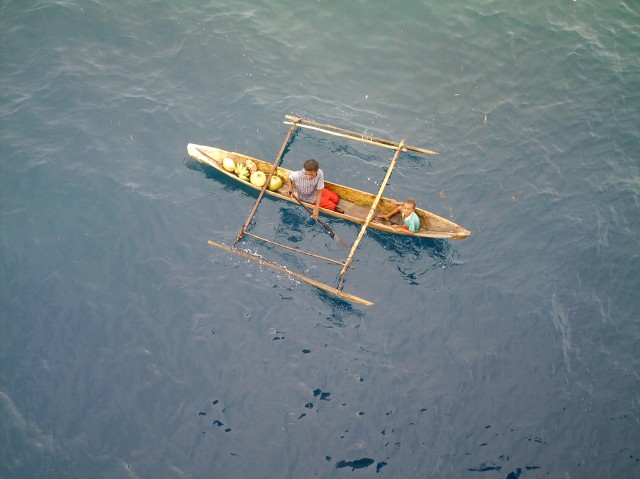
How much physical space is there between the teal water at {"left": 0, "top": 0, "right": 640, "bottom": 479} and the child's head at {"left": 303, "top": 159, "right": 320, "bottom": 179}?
1.96m

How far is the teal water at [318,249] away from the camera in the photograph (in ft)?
38.2

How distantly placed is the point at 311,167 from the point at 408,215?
10.6 ft

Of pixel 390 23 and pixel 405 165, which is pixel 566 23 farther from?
pixel 405 165

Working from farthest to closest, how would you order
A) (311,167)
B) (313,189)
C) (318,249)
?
(318,249) → (313,189) → (311,167)

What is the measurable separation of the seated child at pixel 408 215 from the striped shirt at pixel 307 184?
2.19 metres

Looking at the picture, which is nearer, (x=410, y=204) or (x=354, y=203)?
(x=410, y=204)

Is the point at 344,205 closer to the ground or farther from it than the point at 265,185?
closer to the ground

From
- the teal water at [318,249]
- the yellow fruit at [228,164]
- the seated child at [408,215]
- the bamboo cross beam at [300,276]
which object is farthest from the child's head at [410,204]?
the yellow fruit at [228,164]

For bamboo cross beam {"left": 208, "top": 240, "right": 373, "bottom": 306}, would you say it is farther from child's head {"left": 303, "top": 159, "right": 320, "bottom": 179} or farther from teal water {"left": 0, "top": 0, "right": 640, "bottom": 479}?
child's head {"left": 303, "top": 159, "right": 320, "bottom": 179}

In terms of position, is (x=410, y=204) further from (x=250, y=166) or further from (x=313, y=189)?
(x=250, y=166)

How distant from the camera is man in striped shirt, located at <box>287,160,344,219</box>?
1345 cm

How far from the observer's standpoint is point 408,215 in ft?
44.5

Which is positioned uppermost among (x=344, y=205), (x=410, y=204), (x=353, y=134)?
(x=353, y=134)

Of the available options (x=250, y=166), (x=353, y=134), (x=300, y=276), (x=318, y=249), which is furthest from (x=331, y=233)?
(x=353, y=134)
